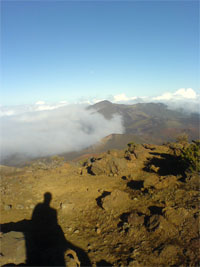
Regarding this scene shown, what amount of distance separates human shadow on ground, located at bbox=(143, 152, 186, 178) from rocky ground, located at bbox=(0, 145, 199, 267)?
0.11 meters

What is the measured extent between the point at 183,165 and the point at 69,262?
27.4ft

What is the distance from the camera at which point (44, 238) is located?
5809 mm

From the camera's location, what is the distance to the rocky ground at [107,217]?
15.0ft

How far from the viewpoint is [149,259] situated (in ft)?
14.6

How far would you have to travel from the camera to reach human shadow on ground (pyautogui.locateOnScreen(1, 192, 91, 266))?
4264 mm

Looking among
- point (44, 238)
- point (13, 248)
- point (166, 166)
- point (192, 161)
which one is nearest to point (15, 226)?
point (44, 238)

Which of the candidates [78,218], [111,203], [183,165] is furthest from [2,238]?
[183,165]

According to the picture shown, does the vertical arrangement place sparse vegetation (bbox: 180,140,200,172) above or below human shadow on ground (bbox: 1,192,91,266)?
above

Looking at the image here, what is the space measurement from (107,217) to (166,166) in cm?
630

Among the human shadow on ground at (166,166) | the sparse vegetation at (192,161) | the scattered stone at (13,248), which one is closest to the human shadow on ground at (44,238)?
the scattered stone at (13,248)

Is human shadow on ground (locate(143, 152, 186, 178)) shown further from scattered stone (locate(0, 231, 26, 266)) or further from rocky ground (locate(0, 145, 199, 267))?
scattered stone (locate(0, 231, 26, 266))

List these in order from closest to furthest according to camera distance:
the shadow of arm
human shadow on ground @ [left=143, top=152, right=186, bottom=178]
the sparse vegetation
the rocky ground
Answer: the rocky ground, the shadow of arm, the sparse vegetation, human shadow on ground @ [left=143, top=152, right=186, bottom=178]

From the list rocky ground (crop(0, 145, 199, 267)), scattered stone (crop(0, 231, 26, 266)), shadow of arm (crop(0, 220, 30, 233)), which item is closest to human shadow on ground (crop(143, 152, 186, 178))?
rocky ground (crop(0, 145, 199, 267))

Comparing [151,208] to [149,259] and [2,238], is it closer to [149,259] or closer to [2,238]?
[149,259]
